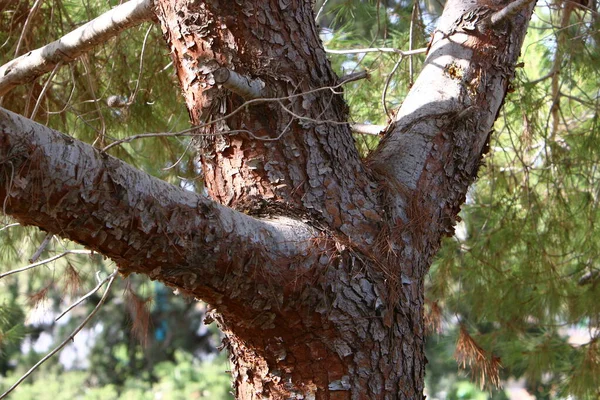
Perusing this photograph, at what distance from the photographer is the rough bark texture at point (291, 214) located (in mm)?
1018

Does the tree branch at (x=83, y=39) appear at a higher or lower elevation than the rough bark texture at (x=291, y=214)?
higher

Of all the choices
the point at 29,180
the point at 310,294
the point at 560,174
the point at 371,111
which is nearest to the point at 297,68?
the point at 310,294

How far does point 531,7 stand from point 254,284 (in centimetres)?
88

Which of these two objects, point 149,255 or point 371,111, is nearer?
point 149,255

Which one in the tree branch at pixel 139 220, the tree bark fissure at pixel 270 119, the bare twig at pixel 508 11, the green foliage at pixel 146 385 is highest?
the green foliage at pixel 146 385

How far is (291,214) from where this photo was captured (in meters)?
1.18

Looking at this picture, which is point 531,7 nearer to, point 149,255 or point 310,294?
point 310,294

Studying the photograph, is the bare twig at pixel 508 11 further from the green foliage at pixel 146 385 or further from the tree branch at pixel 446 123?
the green foliage at pixel 146 385

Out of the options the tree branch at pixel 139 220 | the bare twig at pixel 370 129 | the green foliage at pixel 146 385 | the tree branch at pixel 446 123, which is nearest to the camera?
the tree branch at pixel 139 220

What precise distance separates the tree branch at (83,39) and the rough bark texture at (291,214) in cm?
5

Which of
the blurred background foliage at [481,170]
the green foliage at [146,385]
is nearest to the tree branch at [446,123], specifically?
the blurred background foliage at [481,170]

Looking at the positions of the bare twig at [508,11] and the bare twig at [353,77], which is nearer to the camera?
the bare twig at [353,77]

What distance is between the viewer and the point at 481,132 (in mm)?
1414

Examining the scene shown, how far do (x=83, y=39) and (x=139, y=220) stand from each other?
0.50 metres
